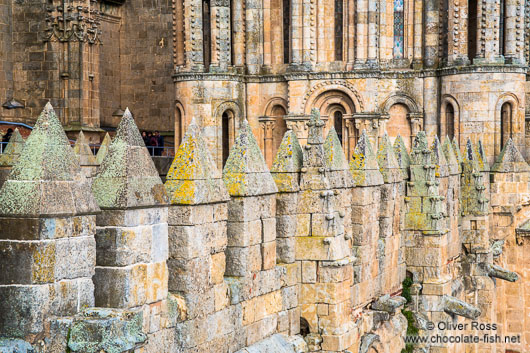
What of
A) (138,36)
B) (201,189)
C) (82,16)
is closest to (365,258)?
(201,189)

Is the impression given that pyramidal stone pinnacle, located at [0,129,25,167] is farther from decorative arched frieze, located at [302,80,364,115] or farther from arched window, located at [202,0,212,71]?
decorative arched frieze, located at [302,80,364,115]

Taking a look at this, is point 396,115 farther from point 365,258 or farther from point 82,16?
point 365,258

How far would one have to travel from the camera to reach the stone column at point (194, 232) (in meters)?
10.7

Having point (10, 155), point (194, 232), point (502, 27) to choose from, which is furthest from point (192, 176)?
point (502, 27)

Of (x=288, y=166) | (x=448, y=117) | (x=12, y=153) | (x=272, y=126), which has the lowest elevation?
(x=288, y=166)

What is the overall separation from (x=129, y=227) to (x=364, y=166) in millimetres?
7189

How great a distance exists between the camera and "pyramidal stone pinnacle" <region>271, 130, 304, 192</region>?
539 inches

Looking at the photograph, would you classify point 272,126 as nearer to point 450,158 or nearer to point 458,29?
point 458,29

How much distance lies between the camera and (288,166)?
45.6 feet

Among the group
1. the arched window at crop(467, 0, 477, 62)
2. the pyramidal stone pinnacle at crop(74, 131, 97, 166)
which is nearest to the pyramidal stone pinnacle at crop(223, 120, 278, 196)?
the pyramidal stone pinnacle at crop(74, 131, 97, 166)

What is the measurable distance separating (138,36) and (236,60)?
8640 millimetres

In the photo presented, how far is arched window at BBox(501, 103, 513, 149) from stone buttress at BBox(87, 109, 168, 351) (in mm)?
21724

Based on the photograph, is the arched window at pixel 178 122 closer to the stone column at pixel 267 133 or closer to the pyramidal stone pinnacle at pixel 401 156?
the stone column at pixel 267 133

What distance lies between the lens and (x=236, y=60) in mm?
32125
